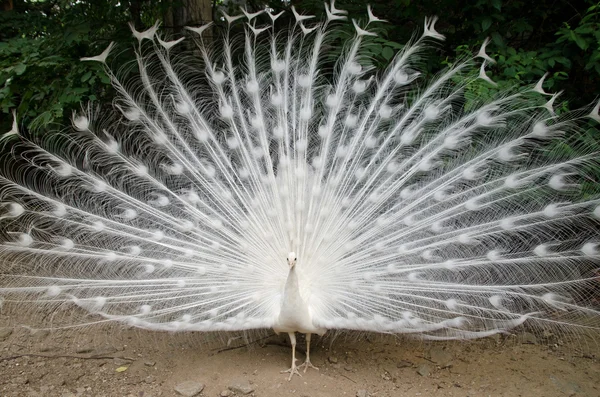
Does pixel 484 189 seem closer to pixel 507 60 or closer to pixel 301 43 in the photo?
pixel 507 60

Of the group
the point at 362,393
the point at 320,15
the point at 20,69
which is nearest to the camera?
the point at 362,393

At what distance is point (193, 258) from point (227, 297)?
0.38 m

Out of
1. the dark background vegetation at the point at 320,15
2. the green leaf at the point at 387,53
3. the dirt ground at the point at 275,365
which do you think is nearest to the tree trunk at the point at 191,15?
the dark background vegetation at the point at 320,15

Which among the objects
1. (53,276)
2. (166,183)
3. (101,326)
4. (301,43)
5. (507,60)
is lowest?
(101,326)

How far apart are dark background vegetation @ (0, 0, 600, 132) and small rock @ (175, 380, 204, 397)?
84.0 inches

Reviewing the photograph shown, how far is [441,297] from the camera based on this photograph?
331 centimetres

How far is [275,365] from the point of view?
3.61 m

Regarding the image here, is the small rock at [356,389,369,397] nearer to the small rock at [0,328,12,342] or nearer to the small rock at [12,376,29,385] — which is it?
the small rock at [12,376,29,385]

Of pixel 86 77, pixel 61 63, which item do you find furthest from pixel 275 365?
pixel 61 63

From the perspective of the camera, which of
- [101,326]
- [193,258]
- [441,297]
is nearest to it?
[441,297]

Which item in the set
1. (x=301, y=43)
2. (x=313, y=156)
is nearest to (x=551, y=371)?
(x=313, y=156)

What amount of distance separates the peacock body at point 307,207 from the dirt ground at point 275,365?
1.20 ft

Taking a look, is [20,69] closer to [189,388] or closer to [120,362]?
[120,362]

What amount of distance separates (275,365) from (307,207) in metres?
1.18
